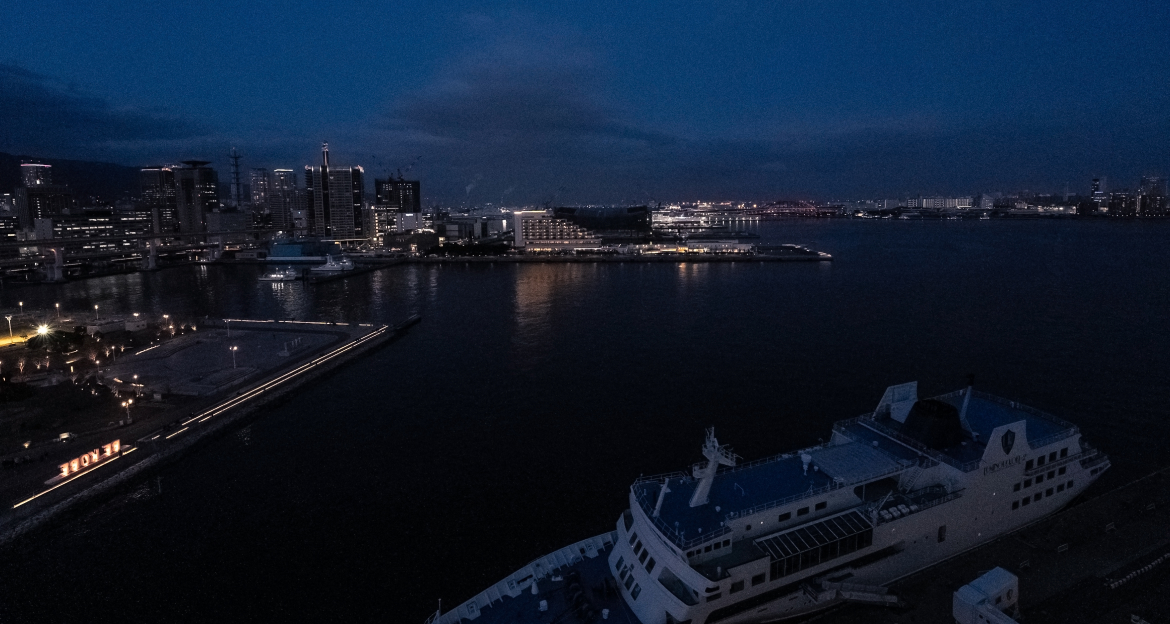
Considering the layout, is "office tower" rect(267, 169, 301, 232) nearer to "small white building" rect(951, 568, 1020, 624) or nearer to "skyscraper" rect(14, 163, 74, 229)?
"skyscraper" rect(14, 163, 74, 229)

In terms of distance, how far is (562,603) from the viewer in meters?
6.48

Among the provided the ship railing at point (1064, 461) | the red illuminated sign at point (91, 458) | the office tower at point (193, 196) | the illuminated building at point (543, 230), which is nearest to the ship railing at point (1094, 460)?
the ship railing at point (1064, 461)

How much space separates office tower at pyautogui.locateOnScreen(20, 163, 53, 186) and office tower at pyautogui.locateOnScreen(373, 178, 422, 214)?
45345 millimetres

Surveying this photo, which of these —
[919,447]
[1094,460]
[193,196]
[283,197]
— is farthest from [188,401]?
[283,197]

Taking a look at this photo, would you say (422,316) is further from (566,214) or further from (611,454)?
(566,214)

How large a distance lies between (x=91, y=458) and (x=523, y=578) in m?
9.53

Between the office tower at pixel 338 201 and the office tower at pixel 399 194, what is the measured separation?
17.2m

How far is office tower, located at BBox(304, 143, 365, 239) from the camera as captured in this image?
7731 centimetres

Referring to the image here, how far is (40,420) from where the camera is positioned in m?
13.5

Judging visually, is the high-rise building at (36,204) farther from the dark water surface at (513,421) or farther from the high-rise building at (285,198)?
the dark water surface at (513,421)

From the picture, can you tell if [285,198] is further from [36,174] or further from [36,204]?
[36,174]

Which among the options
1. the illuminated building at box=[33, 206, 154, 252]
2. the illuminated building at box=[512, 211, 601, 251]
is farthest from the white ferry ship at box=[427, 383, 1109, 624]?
the illuminated building at box=[33, 206, 154, 252]

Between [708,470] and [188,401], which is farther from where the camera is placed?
[188,401]

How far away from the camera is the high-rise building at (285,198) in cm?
9506
